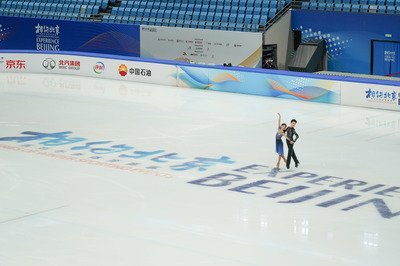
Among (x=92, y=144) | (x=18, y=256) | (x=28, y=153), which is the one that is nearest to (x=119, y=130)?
(x=92, y=144)

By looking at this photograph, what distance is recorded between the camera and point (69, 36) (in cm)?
3953

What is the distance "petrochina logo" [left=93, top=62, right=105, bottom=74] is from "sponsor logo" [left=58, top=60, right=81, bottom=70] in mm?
741

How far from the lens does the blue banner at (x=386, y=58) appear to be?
3291cm

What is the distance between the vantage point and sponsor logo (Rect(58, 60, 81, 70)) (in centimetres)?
3581

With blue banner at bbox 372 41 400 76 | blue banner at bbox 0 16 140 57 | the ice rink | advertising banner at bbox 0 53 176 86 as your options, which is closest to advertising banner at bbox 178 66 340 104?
the ice rink

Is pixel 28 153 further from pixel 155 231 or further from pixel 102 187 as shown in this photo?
pixel 155 231

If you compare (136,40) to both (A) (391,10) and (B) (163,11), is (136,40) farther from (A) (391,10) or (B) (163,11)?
(A) (391,10)

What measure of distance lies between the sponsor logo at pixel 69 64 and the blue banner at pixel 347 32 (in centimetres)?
845

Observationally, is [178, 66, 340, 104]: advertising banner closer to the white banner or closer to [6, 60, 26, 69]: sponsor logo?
the white banner

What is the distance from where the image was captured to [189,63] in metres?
33.2

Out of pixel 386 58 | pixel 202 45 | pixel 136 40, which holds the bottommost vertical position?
pixel 386 58

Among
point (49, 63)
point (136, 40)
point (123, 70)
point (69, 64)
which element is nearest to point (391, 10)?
point (123, 70)

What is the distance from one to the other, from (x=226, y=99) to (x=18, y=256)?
16.5 m

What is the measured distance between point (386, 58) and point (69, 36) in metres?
13.9
